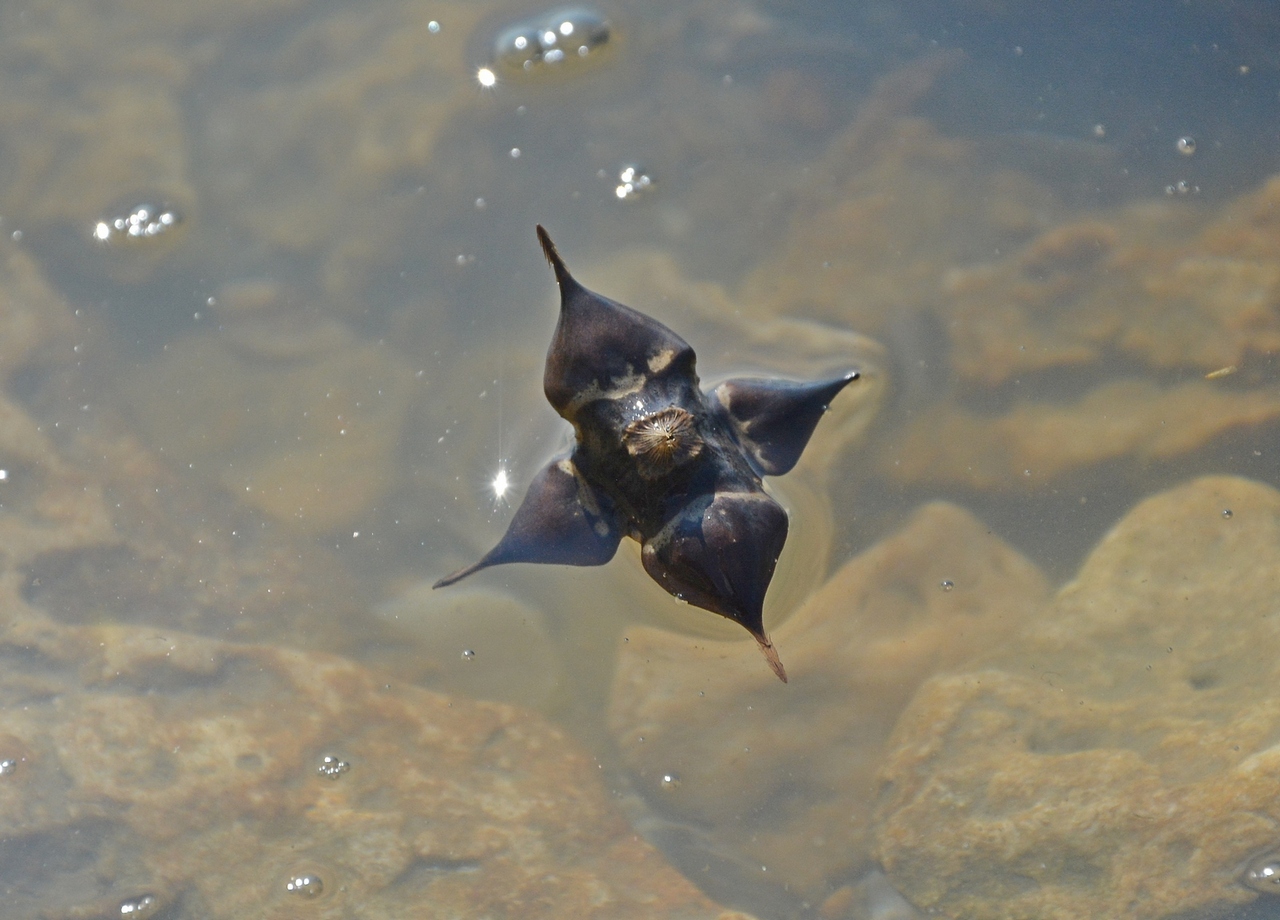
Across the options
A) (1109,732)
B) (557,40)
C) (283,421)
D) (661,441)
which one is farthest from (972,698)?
(557,40)

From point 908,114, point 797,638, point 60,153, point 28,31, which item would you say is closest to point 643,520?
point 797,638

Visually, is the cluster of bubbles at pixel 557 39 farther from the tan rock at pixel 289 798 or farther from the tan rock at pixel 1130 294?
the tan rock at pixel 289 798

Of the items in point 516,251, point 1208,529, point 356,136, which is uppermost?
point 356,136

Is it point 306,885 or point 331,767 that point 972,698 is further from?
point 306,885

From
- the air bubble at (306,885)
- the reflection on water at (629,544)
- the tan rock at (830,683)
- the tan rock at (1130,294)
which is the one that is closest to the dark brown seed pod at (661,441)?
the reflection on water at (629,544)

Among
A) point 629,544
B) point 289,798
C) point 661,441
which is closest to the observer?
point 661,441

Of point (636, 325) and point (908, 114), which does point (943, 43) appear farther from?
point (636, 325)
